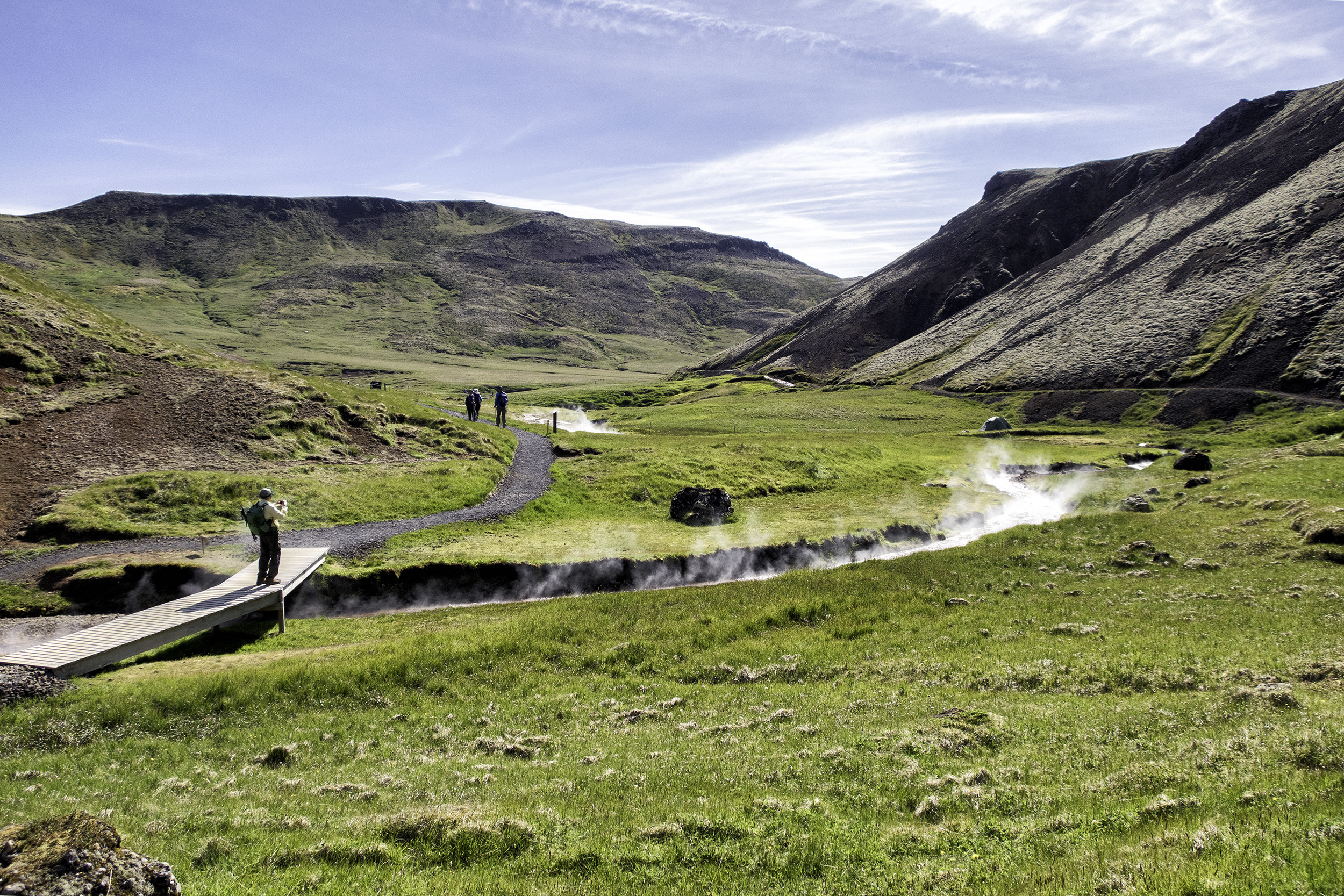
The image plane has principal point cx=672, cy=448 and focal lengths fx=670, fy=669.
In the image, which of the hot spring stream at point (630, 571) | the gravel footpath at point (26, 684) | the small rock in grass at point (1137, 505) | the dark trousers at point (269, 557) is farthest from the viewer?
the small rock in grass at point (1137, 505)

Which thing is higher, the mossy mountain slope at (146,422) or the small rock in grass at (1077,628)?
the mossy mountain slope at (146,422)

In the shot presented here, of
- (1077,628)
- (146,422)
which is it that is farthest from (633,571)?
(146,422)

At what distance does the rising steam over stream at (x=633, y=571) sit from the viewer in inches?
1287

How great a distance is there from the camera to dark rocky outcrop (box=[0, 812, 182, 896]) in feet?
23.2

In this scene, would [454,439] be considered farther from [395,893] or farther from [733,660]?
[395,893]

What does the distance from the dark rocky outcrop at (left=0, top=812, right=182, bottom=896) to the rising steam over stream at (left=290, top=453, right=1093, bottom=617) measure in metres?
25.2

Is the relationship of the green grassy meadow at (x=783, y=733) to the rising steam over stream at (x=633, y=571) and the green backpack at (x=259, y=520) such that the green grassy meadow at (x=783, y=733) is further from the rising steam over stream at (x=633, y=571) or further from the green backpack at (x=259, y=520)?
the green backpack at (x=259, y=520)

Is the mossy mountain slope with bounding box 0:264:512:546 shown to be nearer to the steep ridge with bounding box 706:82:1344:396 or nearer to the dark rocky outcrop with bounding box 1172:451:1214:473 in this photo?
the dark rocky outcrop with bounding box 1172:451:1214:473

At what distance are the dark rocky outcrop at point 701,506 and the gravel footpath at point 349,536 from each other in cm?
1091

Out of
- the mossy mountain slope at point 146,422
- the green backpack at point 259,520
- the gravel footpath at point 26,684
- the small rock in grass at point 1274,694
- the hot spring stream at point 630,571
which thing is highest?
the mossy mountain slope at point 146,422

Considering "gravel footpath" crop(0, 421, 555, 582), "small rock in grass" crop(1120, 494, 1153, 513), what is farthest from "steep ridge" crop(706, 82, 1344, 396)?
"gravel footpath" crop(0, 421, 555, 582)

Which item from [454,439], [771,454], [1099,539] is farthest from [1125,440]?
[454,439]

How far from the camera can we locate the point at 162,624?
2370cm

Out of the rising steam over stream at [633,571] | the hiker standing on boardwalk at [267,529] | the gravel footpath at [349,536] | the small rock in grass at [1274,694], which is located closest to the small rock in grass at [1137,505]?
the rising steam over stream at [633,571]
